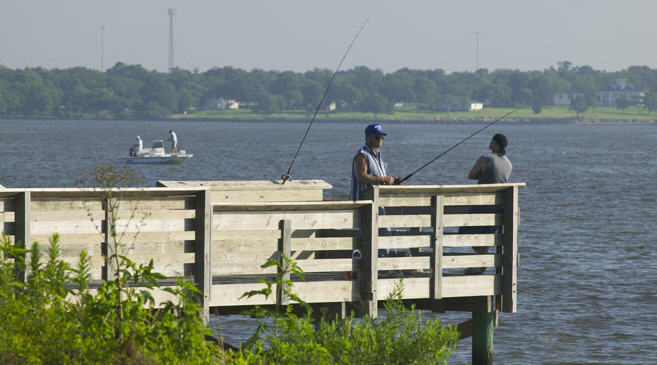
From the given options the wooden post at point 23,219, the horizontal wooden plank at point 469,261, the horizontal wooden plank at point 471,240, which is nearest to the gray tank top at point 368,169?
the horizontal wooden plank at point 471,240

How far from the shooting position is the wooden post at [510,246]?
9992 mm

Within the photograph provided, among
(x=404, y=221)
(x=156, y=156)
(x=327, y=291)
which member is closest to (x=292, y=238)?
(x=327, y=291)

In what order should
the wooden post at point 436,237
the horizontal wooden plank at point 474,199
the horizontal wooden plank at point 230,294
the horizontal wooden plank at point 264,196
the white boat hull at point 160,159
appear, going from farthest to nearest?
the white boat hull at point 160,159, the horizontal wooden plank at point 264,196, the horizontal wooden plank at point 474,199, the wooden post at point 436,237, the horizontal wooden plank at point 230,294

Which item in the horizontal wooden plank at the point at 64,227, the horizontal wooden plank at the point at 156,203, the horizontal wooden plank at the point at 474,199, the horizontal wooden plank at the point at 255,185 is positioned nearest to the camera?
the horizontal wooden plank at the point at 64,227

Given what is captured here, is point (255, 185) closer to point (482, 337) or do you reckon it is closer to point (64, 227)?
point (482, 337)

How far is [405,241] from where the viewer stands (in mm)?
9594

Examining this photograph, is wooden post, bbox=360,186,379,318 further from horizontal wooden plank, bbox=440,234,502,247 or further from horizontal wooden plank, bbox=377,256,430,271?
horizontal wooden plank, bbox=440,234,502,247

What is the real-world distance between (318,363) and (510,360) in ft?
28.3

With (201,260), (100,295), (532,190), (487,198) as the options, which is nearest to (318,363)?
(100,295)

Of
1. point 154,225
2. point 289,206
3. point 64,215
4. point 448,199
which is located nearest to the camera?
point 64,215

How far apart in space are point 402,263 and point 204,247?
193 centimetres

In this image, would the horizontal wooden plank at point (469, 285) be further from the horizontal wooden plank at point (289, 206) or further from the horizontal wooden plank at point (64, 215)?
the horizontal wooden plank at point (64, 215)

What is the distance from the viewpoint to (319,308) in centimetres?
957

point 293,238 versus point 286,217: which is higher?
point 286,217
